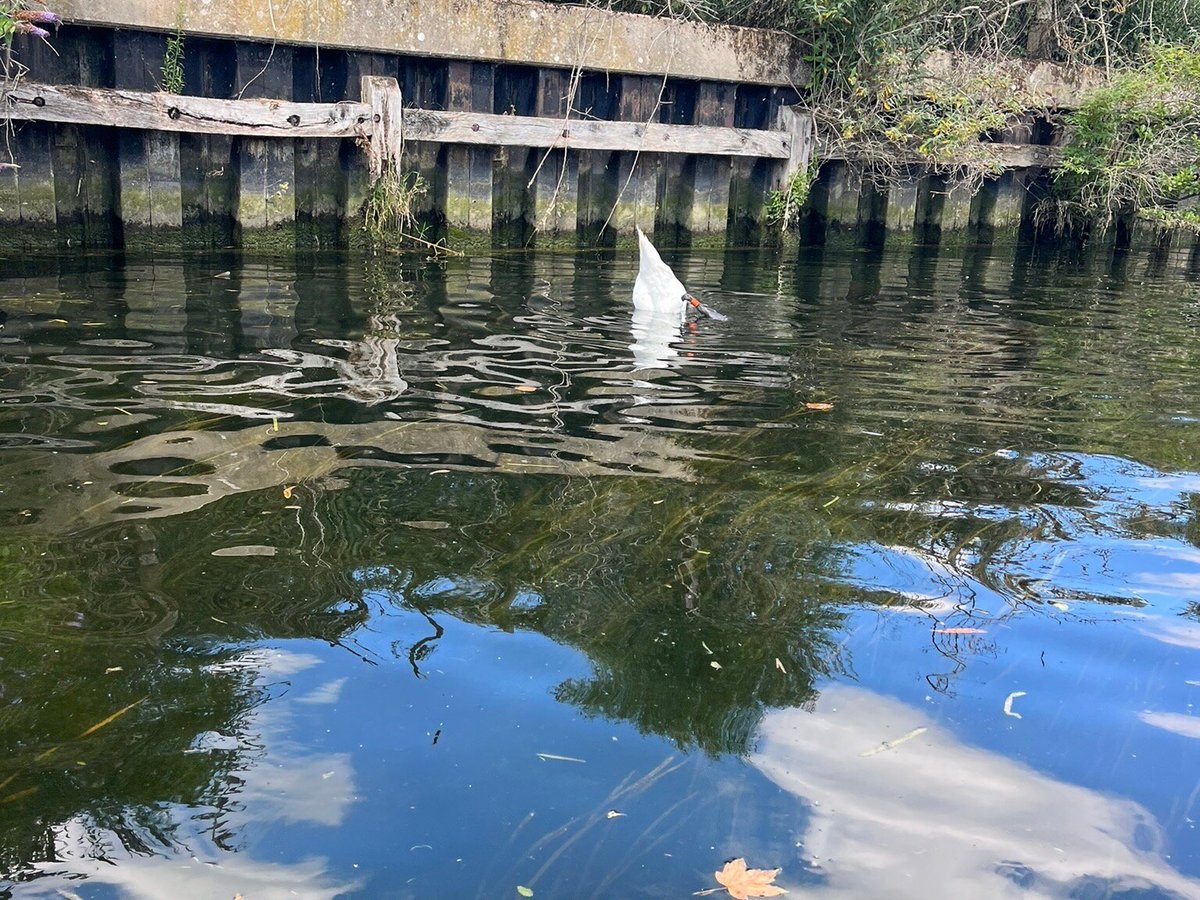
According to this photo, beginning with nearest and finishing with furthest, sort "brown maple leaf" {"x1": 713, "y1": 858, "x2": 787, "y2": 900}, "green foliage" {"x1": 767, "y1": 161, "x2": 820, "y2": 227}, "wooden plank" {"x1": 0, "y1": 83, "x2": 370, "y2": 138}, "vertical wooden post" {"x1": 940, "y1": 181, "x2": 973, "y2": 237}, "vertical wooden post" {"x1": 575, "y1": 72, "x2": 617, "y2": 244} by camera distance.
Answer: "brown maple leaf" {"x1": 713, "y1": 858, "x2": 787, "y2": 900}
"wooden plank" {"x1": 0, "y1": 83, "x2": 370, "y2": 138}
"vertical wooden post" {"x1": 575, "y1": 72, "x2": 617, "y2": 244}
"green foliage" {"x1": 767, "y1": 161, "x2": 820, "y2": 227}
"vertical wooden post" {"x1": 940, "y1": 181, "x2": 973, "y2": 237}

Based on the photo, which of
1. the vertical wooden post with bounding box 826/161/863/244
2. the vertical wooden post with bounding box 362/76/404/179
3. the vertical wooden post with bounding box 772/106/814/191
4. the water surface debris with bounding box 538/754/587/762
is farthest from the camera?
the vertical wooden post with bounding box 826/161/863/244

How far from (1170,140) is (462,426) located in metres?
10.5

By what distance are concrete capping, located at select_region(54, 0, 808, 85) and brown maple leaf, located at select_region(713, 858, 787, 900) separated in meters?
7.84

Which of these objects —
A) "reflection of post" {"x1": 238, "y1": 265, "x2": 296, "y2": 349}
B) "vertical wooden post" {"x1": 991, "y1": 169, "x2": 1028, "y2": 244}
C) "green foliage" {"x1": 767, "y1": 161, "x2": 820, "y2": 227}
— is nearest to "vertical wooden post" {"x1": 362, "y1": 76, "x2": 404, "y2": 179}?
"reflection of post" {"x1": 238, "y1": 265, "x2": 296, "y2": 349}

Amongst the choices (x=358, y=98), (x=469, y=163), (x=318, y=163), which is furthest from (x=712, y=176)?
(x=318, y=163)

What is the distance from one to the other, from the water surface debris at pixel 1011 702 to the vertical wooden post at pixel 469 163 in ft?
25.5

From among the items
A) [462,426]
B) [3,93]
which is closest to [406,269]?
[3,93]

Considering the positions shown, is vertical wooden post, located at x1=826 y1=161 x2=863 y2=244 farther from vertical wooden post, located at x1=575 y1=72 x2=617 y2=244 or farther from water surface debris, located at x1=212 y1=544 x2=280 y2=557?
water surface debris, located at x1=212 y1=544 x2=280 y2=557

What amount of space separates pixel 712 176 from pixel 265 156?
4497 mm

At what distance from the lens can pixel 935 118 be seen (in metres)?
11.0

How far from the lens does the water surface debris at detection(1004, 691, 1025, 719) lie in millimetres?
2549

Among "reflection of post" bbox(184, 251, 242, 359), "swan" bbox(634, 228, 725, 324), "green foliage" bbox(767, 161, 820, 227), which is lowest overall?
"reflection of post" bbox(184, 251, 242, 359)

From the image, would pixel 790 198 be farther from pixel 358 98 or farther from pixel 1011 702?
pixel 1011 702

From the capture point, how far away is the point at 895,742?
242 centimetres
